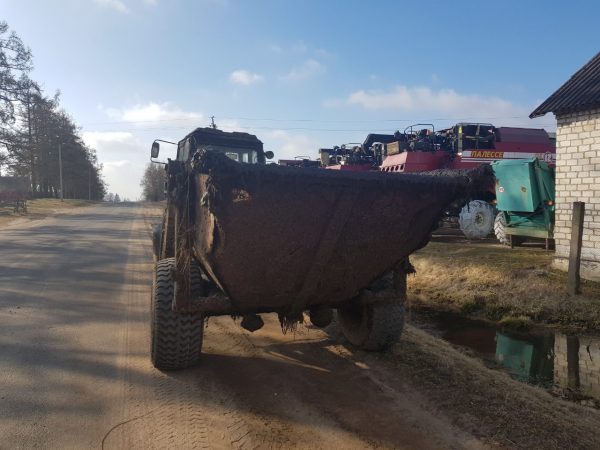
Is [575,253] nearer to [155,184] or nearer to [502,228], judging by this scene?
[502,228]

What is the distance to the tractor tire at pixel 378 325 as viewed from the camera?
5000 mm

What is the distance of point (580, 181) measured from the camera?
9.26 meters

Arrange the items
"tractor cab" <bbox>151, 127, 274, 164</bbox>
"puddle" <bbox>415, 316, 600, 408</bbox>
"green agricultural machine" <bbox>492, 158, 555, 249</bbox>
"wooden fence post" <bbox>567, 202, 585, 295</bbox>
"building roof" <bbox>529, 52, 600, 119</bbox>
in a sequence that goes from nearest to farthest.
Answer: "puddle" <bbox>415, 316, 600, 408</bbox>, "tractor cab" <bbox>151, 127, 274, 164</bbox>, "wooden fence post" <bbox>567, 202, 585, 295</bbox>, "building roof" <bbox>529, 52, 600, 119</bbox>, "green agricultural machine" <bbox>492, 158, 555, 249</bbox>

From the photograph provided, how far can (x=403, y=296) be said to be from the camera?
4.80 m

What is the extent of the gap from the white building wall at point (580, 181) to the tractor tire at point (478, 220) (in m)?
4.11

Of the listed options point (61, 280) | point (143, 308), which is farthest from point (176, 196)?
point (61, 280)

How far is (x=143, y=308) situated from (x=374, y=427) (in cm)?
441

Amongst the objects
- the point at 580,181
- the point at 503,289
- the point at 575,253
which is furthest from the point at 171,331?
the point at 580,181

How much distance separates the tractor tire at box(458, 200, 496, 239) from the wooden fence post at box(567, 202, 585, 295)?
223 inches

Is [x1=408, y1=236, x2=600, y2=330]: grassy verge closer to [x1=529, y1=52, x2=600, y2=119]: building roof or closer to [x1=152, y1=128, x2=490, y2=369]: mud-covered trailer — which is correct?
[x1=529, y1=52, x2=600, y2=119]: building roof

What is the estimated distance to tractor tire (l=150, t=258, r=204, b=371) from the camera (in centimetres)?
434

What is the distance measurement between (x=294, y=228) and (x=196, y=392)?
170 centimetres

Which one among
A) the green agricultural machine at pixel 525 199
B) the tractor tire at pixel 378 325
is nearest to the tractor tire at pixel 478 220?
the green agricultural machine at pixel 525 199

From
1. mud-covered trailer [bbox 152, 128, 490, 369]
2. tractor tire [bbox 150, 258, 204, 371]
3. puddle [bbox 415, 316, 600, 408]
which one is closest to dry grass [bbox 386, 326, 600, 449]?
puddle [bbox 415, 316, 600, 408]
